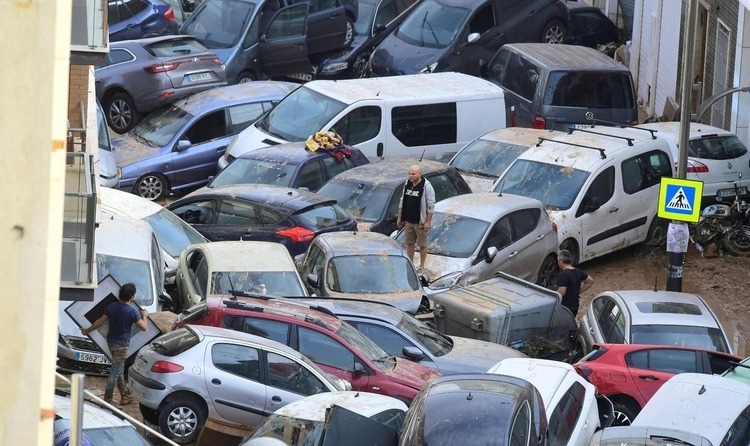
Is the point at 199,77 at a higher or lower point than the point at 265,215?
higher

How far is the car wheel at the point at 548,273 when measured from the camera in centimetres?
1880

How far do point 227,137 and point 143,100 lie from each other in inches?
78.5

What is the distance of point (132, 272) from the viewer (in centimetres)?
1557

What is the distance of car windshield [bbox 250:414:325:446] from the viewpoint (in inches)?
417

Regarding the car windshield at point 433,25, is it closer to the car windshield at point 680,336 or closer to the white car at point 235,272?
the white car at point 235,272

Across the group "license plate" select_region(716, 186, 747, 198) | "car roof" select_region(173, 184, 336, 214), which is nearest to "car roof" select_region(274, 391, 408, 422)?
"car roof" select_region(173, 184, 336, 214)

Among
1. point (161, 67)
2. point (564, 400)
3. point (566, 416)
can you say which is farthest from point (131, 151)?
point (566, 416)

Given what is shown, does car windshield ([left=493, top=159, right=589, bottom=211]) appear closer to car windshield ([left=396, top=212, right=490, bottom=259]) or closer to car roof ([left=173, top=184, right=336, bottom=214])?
car windshield ([left=396, top=212, right=490, bottom=259])

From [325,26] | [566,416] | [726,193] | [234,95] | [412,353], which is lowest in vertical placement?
[412,353]

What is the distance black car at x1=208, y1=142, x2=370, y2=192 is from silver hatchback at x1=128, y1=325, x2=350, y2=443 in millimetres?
7639

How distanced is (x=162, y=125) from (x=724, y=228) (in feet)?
29.6

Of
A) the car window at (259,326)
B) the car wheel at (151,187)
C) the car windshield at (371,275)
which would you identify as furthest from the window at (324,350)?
the car wheel at (151,187)

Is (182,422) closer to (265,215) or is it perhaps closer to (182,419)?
(182,419)

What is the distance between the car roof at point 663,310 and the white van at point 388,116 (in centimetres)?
759
